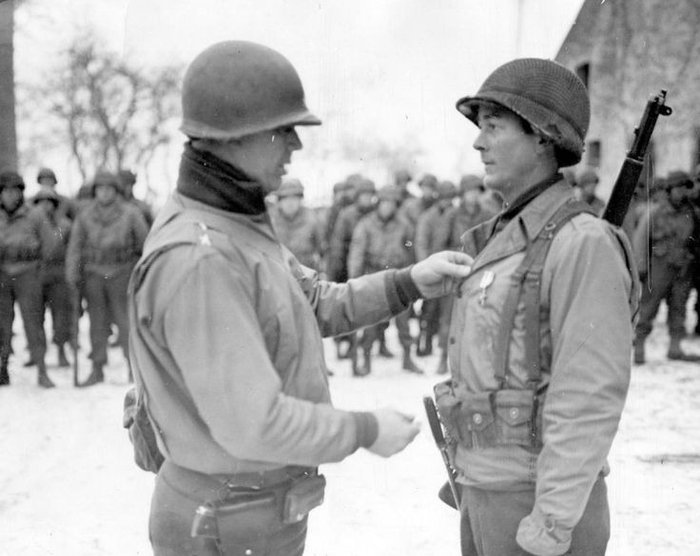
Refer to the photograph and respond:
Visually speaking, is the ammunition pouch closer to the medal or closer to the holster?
the medal

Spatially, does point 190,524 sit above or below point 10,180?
above

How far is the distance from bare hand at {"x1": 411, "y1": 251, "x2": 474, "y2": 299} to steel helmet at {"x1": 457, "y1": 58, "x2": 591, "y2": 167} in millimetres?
449

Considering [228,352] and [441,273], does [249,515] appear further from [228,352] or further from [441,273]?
[441,273]

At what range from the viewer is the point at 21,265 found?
294 inches

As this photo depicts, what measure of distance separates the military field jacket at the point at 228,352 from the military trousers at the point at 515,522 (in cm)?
54

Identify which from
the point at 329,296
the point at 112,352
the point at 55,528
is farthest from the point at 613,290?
the point at 112,352

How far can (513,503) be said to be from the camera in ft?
6.88

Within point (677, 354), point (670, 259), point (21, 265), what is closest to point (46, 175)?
point (21, 265)

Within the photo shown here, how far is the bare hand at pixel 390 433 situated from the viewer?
1.85 metres

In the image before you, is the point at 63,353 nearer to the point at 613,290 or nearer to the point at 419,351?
the point at 419,351

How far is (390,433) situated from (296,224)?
6.10 m

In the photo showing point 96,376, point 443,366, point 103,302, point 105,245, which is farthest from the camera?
point 443,366

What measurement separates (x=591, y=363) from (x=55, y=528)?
3301 millimetres

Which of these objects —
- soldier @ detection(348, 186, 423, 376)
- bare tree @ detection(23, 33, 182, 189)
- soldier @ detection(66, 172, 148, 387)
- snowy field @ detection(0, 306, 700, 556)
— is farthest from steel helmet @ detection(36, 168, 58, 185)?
bare tree @ detection(23, 33, 182, 189)
